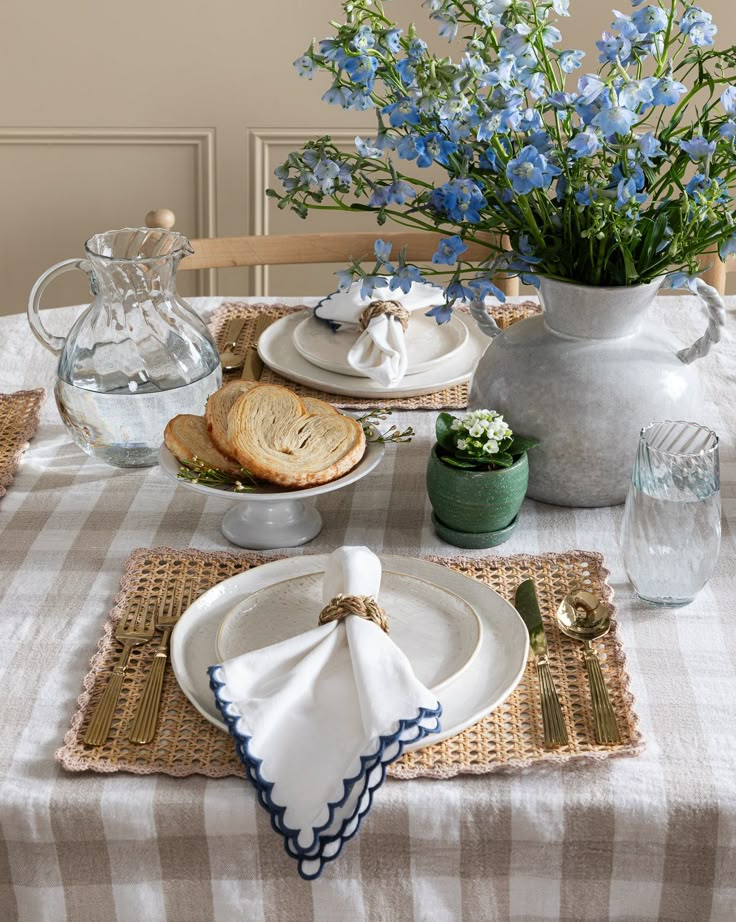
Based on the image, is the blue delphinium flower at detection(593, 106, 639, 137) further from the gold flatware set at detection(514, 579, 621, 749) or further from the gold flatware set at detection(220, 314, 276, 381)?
the gold flatware set at detection(220, 314, 276, 381)

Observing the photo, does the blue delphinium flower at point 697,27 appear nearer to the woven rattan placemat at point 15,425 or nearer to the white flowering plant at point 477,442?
the white flowering plant at point 477,442

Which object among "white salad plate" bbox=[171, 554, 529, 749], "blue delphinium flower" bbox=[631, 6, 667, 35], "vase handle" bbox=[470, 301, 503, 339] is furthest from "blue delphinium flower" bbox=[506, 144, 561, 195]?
"white salad plate" bbox=[171, 554, 529, 749]

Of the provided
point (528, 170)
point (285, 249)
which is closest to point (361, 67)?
point (528, 170)

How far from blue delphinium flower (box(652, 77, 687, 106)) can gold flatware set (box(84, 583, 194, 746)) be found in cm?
58

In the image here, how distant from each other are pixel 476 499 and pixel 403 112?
360 millimetres

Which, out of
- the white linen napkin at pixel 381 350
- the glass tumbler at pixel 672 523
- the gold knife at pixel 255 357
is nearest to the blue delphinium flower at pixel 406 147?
the glass tumbler at pixel 672 523

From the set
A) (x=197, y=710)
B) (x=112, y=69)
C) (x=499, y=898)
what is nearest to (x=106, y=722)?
(x=197, y=710)

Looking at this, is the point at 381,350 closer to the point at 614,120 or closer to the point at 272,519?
the point at 272,519

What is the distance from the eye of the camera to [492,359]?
3.63 feet

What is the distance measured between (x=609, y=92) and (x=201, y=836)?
629 millimetres

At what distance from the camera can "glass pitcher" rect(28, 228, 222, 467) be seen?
1.11 m

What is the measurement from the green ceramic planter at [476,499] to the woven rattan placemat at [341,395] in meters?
0.29

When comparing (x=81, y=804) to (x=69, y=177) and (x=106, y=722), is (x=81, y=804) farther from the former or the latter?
(x=69, y=177)

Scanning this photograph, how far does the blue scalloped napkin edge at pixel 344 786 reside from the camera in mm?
668
